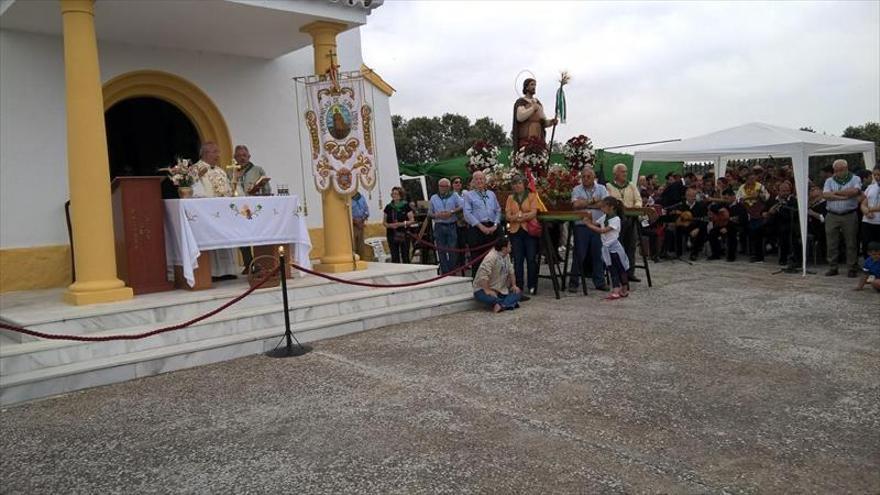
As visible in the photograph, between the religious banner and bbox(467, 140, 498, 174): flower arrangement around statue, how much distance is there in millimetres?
1948

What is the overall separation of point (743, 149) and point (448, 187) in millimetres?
5408

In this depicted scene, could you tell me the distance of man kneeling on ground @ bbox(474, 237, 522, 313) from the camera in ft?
25.7

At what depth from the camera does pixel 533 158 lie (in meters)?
9.52

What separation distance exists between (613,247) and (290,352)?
4.56 metres

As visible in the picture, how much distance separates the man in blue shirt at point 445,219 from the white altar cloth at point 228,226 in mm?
2961

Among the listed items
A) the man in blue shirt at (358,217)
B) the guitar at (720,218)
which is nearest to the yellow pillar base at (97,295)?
the man in blue shirt at (358,217)

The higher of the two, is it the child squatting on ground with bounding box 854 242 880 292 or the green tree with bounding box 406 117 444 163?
the green tree with bounding box 406 117 444 163

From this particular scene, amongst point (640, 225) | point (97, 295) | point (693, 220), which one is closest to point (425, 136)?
point (693, 220)

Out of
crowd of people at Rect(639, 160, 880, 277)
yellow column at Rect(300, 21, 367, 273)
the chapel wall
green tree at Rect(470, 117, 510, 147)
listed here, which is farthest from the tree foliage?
yellow column at Rect(300, 21, 367, 273)

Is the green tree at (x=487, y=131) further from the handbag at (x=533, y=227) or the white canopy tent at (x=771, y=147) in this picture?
the handbag at (x=533, y=227)

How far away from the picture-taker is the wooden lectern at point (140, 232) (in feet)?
22.6

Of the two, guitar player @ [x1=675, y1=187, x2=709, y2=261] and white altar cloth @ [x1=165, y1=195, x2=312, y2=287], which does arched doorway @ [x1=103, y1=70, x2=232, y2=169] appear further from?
guitar player @ [x1=675, y1=187, x2=709, y2=261]

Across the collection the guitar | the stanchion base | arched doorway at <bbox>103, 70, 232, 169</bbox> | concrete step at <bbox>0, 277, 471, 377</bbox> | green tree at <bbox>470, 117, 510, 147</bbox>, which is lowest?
the stanchion base

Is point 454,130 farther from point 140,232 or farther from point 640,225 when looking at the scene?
point 140,232
